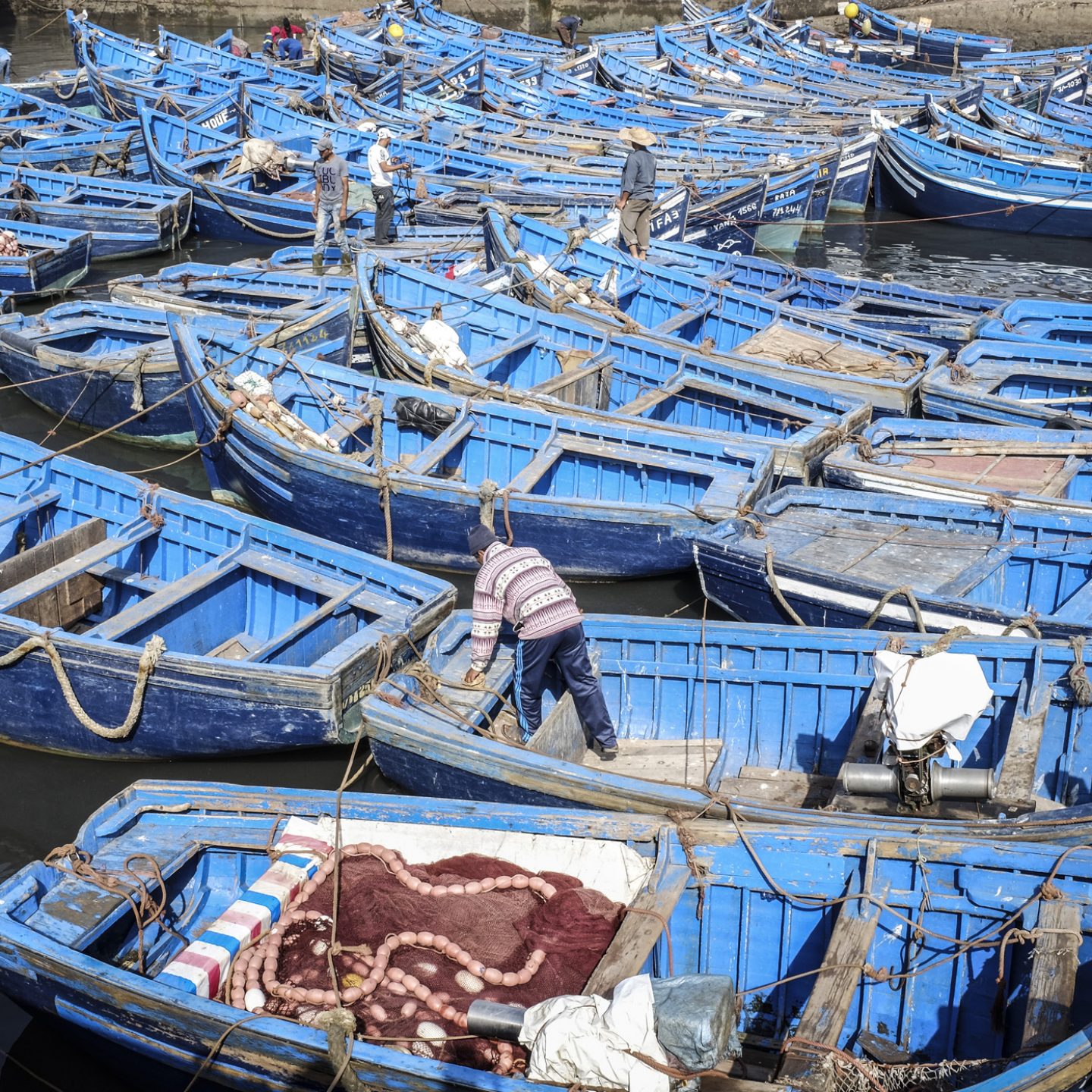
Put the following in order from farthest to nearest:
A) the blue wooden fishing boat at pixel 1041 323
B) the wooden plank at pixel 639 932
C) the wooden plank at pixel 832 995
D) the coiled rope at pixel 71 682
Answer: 1. the blue wooden fishing boat at pixel 1041 323
2. the coiled rope at pixel 71 682
3. the wooden plank at pixel 639 932
4. the wooden plank at pixel 832 995

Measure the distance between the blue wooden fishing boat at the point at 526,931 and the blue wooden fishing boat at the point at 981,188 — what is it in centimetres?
2027

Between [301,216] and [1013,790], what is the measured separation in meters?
16.9

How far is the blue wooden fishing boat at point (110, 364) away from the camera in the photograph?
13.4m

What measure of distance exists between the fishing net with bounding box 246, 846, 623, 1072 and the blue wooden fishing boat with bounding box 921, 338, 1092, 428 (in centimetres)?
800

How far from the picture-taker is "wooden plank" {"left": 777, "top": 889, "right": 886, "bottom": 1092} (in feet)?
16.7

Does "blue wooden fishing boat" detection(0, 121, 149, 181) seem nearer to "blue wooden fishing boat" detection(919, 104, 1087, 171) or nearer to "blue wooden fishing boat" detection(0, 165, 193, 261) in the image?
"blue wooden fishing boat" detection(0, 165, 193, 261)

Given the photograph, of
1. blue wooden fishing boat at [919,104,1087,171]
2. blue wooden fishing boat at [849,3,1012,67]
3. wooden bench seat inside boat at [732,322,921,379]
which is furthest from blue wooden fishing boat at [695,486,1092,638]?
blue wooden fishing boat at [849,3,1012,67]

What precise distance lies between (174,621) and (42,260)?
10547mm

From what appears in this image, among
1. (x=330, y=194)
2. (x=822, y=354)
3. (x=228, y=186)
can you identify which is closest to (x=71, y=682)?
(x=822, y=354)

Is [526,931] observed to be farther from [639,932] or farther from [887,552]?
[887,552]

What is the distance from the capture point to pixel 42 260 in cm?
1753

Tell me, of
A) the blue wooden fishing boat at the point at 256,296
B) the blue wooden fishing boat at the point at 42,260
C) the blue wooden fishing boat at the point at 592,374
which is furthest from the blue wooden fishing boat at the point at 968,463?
the blue wooden fishing boat at the point at 42,260

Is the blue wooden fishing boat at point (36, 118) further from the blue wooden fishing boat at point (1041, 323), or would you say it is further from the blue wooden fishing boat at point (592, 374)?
the blue wooden fishing boat at point (1041, 323)

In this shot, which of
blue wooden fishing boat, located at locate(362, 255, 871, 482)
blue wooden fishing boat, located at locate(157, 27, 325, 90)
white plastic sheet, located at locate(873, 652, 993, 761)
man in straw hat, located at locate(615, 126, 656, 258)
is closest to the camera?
white plastic sheet, located at locate(873, 652, 993, 761)
